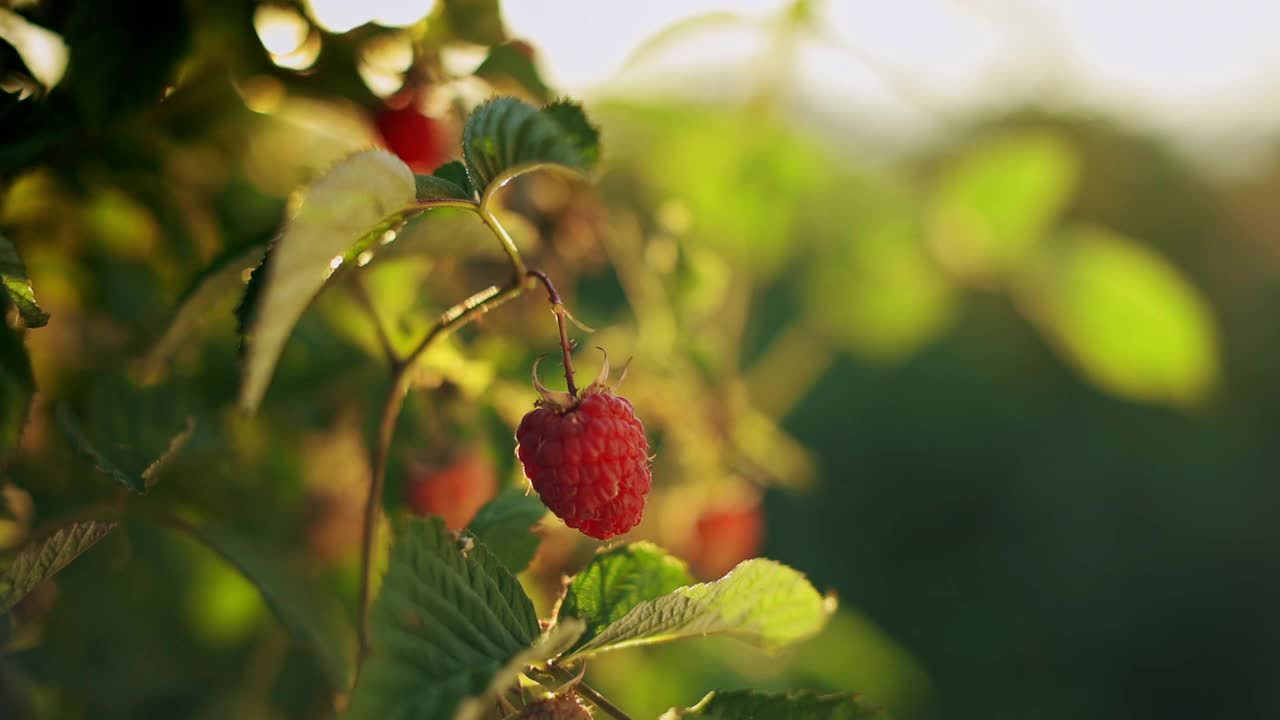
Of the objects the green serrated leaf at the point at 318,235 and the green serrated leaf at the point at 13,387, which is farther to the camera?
the green serrated leaf at the point at 13,387

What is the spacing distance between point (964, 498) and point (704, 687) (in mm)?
3124

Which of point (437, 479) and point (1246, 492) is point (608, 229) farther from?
point (1246, 492)

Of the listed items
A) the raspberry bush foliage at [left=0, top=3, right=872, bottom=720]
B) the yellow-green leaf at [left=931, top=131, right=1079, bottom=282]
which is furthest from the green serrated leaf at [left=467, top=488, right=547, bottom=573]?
the yellow-green leaf at [left=931, top=131, right=1079, bottom=282]

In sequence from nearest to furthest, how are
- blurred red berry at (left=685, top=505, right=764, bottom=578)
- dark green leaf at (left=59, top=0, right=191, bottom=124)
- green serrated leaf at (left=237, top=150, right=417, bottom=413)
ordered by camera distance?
1. green serrated leaf at (left=237, top=150, right=417, bottom=413)
2. dark green leaf at (left=59, top=0, right=191, bottom=124)
3. blurred red berry at (left=685, top=505, right=764, bottom=578)

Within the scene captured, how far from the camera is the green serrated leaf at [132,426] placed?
16.7 inches

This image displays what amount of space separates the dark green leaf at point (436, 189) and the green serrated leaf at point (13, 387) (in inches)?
7.1

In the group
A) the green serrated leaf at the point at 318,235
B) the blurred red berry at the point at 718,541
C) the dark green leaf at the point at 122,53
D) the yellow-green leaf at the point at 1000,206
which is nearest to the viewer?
the green serrated leaf at the point at 318,235

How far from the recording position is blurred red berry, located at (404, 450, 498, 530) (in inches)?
24.3

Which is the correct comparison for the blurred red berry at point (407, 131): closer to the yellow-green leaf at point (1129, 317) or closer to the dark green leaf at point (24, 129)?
the dark green leaf at point (24, 129)

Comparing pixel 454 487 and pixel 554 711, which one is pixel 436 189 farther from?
pixel 454 487

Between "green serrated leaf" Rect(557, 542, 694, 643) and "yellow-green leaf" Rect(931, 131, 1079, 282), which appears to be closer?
"green serrated leaf" Rect(557, 542, 694, 643)

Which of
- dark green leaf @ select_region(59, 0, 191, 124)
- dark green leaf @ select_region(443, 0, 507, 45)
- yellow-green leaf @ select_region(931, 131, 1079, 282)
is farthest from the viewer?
yellow-green leaf @ select_region(931, 131, 1079, 282)

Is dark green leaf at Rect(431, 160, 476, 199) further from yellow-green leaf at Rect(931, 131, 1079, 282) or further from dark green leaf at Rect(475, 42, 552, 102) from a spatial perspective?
yellow-green leaf at Rect(931, 131, 1079, 282)

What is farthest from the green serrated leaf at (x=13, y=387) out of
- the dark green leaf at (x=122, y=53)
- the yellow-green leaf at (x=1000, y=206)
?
the yellow-green leaf at (x=1000, y=206)
